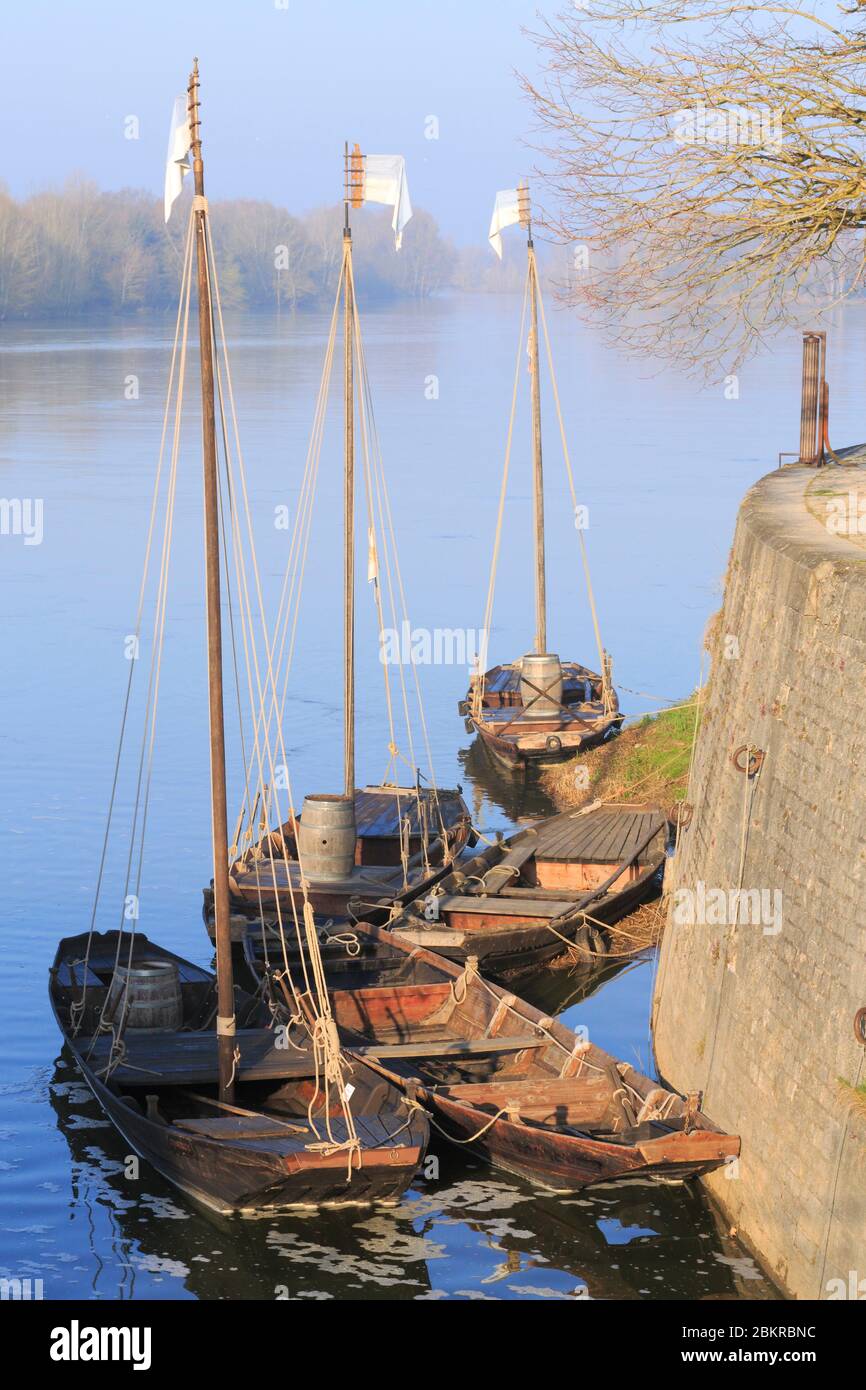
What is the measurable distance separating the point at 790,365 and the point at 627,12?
128 meters

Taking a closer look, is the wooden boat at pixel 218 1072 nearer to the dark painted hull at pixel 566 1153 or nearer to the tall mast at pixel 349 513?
the dark painted hull at pixel 566 1153

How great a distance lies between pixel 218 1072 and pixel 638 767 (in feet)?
54.6

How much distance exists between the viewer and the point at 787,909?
1677cm

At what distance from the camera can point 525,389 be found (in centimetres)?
11912

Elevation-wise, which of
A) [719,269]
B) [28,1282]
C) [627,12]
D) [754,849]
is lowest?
[28,1282]

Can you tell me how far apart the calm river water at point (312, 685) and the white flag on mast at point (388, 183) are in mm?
11241

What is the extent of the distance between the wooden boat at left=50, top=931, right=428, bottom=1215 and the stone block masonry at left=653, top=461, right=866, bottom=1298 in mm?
3218

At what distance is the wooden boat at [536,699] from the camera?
36.8 m

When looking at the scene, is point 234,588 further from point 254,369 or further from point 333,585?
point 254,369

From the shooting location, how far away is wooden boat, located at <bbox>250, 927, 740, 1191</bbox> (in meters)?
17.7

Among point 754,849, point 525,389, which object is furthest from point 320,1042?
point 525,389

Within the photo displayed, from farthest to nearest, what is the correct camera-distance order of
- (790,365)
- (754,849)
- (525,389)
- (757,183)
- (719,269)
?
(790,365)
(525,389)
(719,269)
(757,183)
(754,849)

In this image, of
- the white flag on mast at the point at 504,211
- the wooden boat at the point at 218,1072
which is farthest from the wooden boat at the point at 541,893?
the white flag on mast at the point at 504,211

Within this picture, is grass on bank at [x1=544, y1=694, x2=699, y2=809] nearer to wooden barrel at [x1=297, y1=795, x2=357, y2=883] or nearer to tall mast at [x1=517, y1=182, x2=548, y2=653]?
tall mast at [x1=517, y1=182, x2=548, y2=653]
